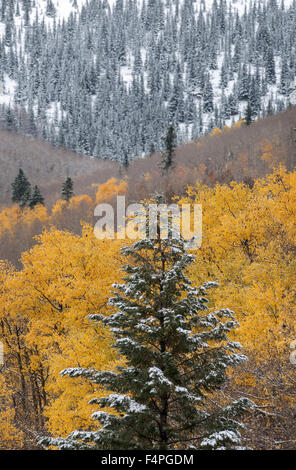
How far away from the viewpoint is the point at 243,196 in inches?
1013

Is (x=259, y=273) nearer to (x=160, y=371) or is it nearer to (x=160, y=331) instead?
(x=160, y=331)

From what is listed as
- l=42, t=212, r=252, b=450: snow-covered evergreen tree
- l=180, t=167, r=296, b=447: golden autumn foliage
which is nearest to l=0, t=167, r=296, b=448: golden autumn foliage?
l=180, t=167, r=296, b=447: golden autumn foliage

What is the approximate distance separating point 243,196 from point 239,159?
44.7 m

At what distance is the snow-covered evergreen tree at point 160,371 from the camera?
7410 mm

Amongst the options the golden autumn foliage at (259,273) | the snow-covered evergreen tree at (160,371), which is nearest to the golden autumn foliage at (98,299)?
the golden autumn foliage at (259,273)

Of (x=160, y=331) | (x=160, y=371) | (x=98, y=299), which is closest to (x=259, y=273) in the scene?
(x=98, y=299)

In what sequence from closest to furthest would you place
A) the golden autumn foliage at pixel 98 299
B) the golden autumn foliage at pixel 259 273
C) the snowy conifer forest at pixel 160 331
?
the snowy conifer forest at pixel 160 331, the golden autumn foliage at pixel 259 273, the golden autumn foliage at pixel 98 299

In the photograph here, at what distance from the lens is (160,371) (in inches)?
279

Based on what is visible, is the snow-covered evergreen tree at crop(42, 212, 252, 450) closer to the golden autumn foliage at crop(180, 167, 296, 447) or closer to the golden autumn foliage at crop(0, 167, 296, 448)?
the golden autumn foliage at crop(180, 167, 296, 447)

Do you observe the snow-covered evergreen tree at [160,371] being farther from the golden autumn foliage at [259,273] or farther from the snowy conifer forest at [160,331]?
the golden autumn foliage at [259,273]

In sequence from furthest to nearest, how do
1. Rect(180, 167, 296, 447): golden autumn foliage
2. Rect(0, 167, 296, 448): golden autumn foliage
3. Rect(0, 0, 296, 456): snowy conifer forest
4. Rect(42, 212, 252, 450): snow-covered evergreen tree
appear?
Rect(0, 167, 296, 448): golden autumn foliage < Rect(180, 167, 296, 447): golden autumn foliage < Rect(0, 0, 296, 456): snowy conifer forest < Rect(42, 212, 252, 450): snow-covered evergreen tree

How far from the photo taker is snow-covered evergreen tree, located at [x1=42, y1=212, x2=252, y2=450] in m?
7.41

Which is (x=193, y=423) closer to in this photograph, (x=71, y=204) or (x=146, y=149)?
(x=71, y=204)
